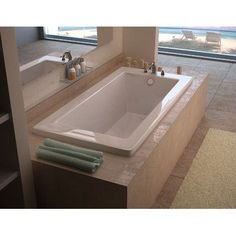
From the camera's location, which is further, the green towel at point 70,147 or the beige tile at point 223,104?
the beige tile at point 223,104

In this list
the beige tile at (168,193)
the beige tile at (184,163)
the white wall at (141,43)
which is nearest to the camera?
the beige tile at (168,193)

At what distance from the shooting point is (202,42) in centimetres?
595

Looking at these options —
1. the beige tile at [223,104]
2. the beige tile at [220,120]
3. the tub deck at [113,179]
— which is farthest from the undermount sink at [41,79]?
the beige tile at [223,104]

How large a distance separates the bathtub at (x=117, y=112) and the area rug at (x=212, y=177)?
0.59 m

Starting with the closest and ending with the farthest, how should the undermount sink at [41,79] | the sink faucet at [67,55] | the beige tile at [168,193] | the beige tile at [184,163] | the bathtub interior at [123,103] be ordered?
the beige tile at [168,193] < the undermount sink at [41,79] < the beige tile at [184,163] < the sink faucet at [67,55] < the bathtub interior at [123,103]

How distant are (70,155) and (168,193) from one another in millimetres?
960

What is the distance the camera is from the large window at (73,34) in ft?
8.48

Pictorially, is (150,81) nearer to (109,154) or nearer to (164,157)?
(164,157)

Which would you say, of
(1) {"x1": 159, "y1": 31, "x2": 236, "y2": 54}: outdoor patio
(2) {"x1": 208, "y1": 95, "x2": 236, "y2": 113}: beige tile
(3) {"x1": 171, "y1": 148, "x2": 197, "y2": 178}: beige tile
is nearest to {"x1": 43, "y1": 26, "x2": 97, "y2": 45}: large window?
(3) {"x1": 171, "y1": 148, "x2": 197, "y2": 178}: beige tile

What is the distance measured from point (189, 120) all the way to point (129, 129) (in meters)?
0.62

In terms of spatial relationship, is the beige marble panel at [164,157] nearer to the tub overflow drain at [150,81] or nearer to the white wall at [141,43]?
the tub overflow drain at [150,81]
